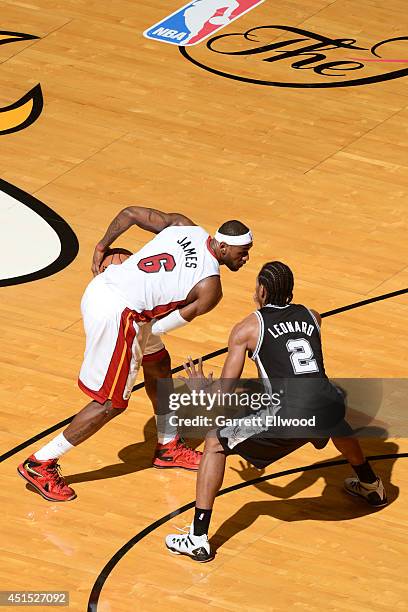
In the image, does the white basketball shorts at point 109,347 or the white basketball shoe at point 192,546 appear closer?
the white basketball shoe at point 192,546

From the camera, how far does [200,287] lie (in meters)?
10.5

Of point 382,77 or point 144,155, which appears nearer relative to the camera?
point 144,155

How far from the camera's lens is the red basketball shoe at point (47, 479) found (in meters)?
10.7

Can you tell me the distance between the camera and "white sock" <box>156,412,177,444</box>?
11133 mm

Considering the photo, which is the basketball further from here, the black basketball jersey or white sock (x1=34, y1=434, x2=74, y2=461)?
the black basketball jersey

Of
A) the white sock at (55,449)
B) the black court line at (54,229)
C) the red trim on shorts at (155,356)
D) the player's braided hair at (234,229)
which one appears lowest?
the black court line at (54,229)

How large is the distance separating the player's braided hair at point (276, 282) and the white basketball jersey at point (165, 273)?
506 millimetres

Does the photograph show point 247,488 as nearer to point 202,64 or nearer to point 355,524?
point 355,524

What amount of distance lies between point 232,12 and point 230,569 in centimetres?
933

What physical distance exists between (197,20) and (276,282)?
8.36 m

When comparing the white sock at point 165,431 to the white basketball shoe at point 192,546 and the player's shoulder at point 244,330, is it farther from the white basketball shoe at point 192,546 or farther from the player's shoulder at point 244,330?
the player's shoulder at point 244,330

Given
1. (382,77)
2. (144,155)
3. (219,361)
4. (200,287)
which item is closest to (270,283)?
(200,287)

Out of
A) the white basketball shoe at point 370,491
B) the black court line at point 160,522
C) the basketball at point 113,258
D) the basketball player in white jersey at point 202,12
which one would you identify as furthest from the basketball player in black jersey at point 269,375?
the basketball player in white jersey at point 202,12

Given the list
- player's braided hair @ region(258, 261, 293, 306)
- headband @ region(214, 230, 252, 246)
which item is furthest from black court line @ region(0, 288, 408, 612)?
headband @ region(214, 230, 252, 246)
